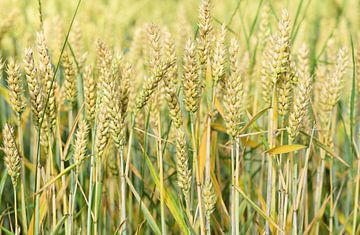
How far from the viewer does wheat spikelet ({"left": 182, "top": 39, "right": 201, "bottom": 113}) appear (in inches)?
61.4

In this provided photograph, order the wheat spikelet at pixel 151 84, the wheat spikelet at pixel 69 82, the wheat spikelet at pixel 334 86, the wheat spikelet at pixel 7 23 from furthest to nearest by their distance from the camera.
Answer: the wheat spikelet at pixel 7 23 < the wheat spikelet at pixel 334 86 < the wheat spikelet at pixel 69 82 < the wheat spikelet at pixel 151 84

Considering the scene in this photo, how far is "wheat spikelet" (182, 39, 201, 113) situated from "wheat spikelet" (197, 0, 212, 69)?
0.05 metres

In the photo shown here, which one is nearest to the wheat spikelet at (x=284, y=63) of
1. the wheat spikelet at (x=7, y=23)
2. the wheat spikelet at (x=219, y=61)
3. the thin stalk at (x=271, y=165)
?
the thin stalk at (x=271, y=165)

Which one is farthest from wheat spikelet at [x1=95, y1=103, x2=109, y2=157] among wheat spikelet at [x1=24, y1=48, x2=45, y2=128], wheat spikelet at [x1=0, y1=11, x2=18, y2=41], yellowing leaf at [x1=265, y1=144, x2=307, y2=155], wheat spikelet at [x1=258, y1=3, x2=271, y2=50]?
wheat spikelet at [x1=0, y1=11, x2=18, y2=41]

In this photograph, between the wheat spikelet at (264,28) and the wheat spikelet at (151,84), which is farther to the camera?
the wheat spikelet at (264,28)

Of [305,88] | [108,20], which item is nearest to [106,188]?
[305,88]

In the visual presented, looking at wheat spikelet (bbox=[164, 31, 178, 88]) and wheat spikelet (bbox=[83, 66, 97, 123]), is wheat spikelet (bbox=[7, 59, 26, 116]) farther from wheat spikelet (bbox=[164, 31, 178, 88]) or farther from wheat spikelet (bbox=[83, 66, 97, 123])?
wheat spikelet (bbox=[164, 31, 178, 88])

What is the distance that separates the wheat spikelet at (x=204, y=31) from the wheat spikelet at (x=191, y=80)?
1.9 inches

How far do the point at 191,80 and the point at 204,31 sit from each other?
5.1 inches

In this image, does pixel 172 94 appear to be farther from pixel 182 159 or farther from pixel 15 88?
pixel 15 88

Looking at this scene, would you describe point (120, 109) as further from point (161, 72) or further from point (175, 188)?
point (175, 188)

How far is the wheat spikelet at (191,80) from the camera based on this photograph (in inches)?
61.4

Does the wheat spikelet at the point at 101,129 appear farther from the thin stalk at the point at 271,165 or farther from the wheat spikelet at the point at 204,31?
the thin stalk at the point at 271,165

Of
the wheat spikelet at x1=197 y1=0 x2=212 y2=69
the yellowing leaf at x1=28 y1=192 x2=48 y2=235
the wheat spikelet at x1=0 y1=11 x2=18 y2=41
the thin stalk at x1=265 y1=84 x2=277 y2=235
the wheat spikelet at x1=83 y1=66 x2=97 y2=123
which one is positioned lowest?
the yellowing leaf at x1=28 y1=192 x2=48 y2=235
